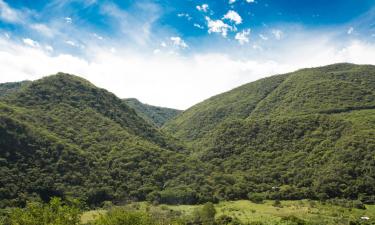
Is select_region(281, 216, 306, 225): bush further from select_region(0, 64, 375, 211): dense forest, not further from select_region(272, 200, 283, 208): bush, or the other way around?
select_region(0, 64, 375, 211): dense forest

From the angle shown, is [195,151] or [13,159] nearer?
[13,159]

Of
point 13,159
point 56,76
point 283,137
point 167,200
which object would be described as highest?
point 56,76

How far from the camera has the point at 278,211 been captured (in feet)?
365

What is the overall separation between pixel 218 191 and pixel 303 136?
163 feet

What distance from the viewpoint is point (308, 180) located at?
137500 millimetres

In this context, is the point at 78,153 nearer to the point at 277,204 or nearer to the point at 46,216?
the point at 277,204

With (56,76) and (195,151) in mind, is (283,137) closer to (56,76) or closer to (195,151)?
(195,151)

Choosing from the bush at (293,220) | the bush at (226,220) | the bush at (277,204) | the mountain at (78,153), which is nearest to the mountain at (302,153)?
the bush at (277,204)

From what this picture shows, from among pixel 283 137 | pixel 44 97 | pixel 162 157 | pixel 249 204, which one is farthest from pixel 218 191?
pixel 44 97

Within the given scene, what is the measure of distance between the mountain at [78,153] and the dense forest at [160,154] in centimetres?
33

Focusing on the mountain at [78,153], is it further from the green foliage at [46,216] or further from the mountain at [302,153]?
the green foliage at [46,216]

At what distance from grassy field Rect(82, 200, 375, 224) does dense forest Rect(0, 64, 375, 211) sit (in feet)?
22.4

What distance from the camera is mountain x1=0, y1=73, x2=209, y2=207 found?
4609 inches

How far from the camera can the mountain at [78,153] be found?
384 feet
